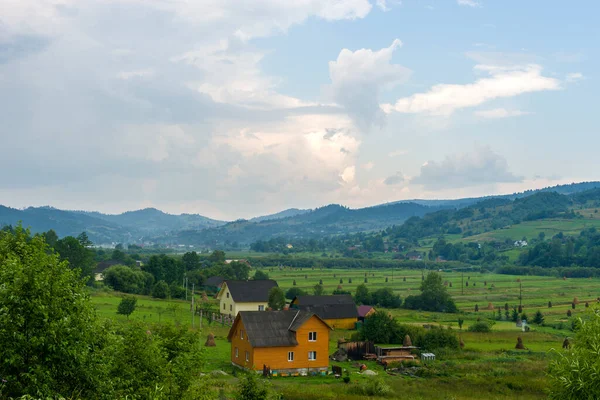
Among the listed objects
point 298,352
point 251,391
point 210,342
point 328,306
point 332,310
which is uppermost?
point 251,391

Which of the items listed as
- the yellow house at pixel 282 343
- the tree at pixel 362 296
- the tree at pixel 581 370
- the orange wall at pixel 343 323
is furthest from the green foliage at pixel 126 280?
the tree at pixel 581 370

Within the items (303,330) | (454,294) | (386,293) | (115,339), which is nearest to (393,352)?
(303,330)

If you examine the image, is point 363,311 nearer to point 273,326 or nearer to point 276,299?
point 276,299

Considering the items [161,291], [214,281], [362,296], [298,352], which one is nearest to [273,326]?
[298,352]

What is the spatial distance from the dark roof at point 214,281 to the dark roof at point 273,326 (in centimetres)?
6064

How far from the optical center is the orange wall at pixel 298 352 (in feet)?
149

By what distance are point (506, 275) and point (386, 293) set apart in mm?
81608

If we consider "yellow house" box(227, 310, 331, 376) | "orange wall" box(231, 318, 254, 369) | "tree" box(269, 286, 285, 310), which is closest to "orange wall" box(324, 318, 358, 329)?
"tree" box(269, 286, 285, 310)

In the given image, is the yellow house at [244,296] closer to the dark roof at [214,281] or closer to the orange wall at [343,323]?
the orange wall at [343,323]

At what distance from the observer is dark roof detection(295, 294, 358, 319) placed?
72000mm

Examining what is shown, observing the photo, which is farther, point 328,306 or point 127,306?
point 328,306

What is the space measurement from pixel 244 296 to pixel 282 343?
30.9m

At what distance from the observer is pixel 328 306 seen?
239 feet

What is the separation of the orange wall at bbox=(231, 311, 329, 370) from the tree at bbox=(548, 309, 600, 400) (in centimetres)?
2415
